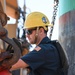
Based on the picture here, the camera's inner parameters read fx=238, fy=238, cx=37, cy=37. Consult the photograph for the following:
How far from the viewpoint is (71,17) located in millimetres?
4195

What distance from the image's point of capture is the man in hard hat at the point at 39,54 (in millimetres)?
2037

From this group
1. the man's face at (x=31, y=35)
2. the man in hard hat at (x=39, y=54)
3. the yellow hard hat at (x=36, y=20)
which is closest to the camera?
the man in hard hat at (x=39, y=54)

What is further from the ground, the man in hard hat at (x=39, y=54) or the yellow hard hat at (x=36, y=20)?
the yellow hard hat at (x=36, y=20)

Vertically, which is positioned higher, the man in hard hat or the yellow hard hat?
the yellow hard hat

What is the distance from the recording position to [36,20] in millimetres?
2469

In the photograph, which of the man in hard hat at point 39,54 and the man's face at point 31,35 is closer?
the man in hard hat at point 39,54

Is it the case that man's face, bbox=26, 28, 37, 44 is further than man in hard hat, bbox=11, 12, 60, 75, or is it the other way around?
man's face, bbox=26, 28, 37, 44

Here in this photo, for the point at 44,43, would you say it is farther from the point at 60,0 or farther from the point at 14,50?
the point at 60,0

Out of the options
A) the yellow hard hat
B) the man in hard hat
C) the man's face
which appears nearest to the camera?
the man in hard hat

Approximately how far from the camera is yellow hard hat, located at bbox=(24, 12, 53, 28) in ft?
7.93

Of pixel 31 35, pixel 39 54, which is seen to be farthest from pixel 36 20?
pixel 39 54

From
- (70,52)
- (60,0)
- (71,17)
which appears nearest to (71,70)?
(70,52)

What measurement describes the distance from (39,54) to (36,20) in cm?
49

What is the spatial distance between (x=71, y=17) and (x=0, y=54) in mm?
3155
